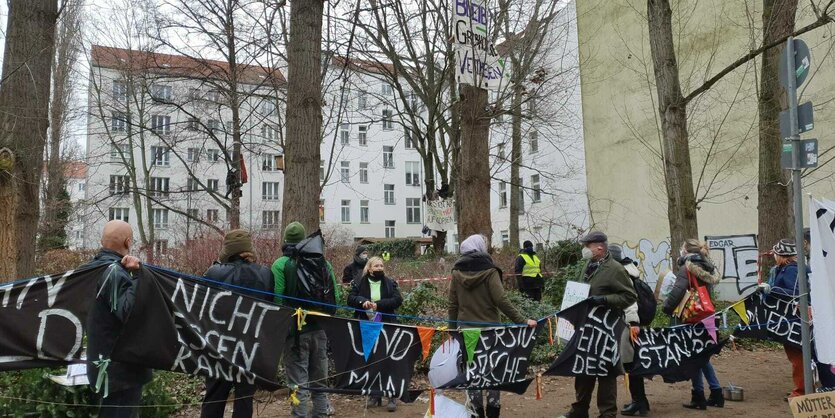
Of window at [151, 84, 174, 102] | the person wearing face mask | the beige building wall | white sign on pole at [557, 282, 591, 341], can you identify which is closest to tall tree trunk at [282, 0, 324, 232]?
the person wearing face mask

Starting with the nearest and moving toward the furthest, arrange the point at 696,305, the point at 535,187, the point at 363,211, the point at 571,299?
the point at 571,299 → the point at 696,305 → the point at 535,187 → the point at 363,211

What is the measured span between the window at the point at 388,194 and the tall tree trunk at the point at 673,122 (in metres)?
50.8

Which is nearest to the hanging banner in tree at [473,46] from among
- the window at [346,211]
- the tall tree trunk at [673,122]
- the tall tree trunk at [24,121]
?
the tall tree trunk at [673,122]

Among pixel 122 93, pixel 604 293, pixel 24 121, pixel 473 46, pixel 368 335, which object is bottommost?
pixel 368 335

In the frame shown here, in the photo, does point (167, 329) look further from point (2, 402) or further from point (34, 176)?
point (34, 176)

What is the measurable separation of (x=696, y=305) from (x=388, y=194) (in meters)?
55.6

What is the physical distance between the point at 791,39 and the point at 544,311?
6.21 meters

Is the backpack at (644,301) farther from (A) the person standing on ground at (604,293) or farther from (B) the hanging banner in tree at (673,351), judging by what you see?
(A) the person standing on ground at (604,293)

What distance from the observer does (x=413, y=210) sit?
63562 millimetres

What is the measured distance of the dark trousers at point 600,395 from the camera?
Result: 6.26 meters

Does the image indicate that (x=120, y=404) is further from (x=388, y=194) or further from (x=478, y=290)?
(x=388, y=194)

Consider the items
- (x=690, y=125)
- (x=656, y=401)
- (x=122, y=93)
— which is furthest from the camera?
(x=122, y=93)

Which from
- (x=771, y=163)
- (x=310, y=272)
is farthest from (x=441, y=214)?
(x=310, y=272)

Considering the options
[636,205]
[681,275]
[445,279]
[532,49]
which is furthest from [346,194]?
[681,275]
